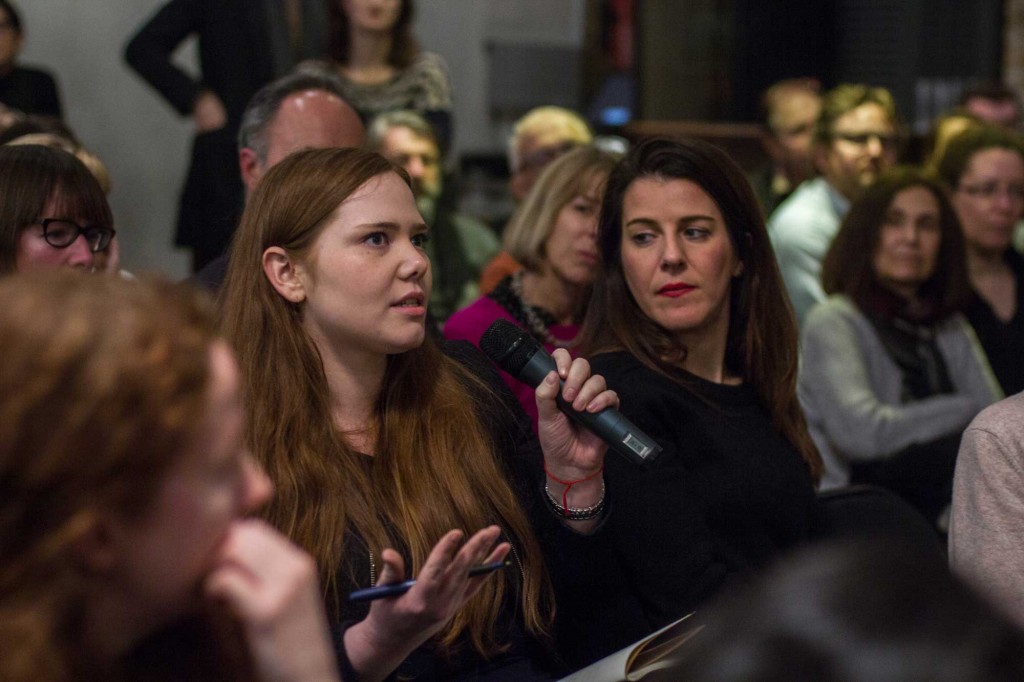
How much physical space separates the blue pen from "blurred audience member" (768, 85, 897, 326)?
2932 mm

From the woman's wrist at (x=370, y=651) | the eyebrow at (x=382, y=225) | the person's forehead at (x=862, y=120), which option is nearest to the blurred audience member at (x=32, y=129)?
the eyebrow at (x=382, y=225)

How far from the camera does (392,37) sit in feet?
14.3

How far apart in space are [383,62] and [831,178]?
1.73 m

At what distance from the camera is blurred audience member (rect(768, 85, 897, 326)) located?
4.32 metres

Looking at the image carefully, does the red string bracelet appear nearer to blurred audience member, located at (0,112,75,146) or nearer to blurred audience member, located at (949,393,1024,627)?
blurred audience member, located at (949,393,1024,627)

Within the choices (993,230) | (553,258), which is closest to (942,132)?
(993,230)

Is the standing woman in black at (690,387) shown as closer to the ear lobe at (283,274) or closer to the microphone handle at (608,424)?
the microphone handle at (608,424)

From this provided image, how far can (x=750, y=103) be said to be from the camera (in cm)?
816

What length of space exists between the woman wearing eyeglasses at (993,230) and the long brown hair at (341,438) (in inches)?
93.2

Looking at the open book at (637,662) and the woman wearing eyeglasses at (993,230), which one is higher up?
the woman wearing eyeglasses at (993,230)

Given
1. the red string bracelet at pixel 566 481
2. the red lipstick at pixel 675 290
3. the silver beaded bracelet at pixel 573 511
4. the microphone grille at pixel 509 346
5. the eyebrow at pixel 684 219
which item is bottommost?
the silver beaded bracelet at pixel 573 511

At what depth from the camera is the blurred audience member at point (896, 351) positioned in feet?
11.2

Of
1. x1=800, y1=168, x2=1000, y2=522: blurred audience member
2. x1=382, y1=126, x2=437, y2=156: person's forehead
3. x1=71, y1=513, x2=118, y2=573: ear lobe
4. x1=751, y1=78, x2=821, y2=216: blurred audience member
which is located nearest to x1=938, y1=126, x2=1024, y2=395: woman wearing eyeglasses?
x1=800, y1=168, x2=1000, y2=522: blurred audience member

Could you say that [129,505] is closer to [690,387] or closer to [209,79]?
[690,387]
